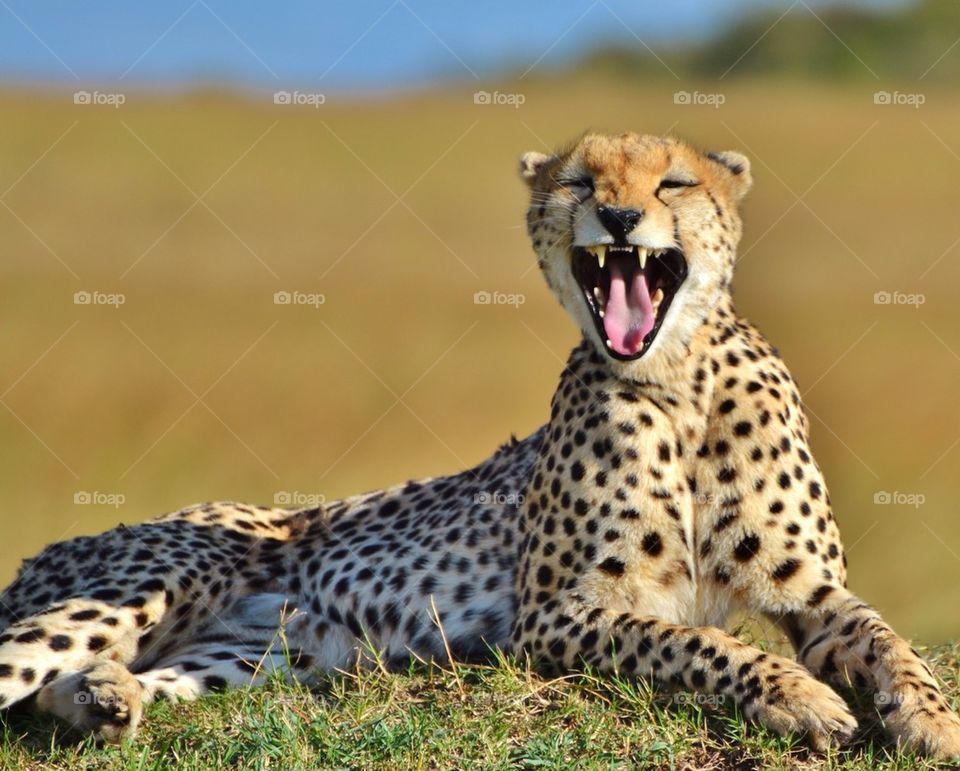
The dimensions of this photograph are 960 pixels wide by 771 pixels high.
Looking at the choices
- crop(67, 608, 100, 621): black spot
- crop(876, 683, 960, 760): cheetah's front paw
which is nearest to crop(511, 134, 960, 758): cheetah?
crop(876, 683, 960, 760): cheetah's front paw

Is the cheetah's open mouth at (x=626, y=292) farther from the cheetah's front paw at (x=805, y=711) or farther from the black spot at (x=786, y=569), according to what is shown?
the cheetah's front paw at (x=805, y=711)

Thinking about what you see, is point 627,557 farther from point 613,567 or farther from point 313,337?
point 313,337

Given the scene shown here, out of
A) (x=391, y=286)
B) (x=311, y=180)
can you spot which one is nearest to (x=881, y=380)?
(x=391, y=286)

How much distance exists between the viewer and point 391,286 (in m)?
21.1

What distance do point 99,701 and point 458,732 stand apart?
106cm

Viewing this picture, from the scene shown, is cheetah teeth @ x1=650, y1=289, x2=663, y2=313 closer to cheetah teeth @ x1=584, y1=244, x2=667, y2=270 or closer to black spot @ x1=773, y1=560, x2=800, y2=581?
cheetah teeth @ x1=584, y1=244, x2=667, y2=270

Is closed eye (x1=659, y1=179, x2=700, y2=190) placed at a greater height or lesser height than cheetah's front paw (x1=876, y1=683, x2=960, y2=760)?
greater

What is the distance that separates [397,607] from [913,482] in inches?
407

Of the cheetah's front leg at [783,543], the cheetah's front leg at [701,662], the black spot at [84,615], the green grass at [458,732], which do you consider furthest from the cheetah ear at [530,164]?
the black spot at [84,615]

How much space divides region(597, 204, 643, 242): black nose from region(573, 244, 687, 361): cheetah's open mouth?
131mm

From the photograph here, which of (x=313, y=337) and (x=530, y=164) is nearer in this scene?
(x=530, y=164)

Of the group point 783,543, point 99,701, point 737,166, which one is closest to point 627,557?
point 783,543

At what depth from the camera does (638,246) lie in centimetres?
482

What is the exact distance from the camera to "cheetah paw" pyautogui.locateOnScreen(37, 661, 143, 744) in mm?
4641
